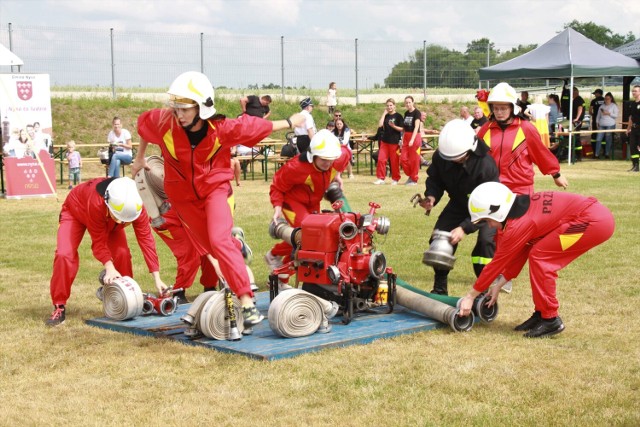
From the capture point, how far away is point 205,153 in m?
7.10

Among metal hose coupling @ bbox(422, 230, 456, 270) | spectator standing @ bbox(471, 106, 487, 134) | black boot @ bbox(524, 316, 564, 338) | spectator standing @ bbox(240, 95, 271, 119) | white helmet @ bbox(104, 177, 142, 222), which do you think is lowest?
black boot @ bbox(524, 316, 564, 338)

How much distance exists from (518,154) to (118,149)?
48.5 ft

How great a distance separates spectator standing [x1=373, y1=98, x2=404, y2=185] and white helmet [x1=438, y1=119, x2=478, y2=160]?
14.1 m

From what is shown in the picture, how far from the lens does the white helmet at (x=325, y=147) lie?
8328 millimetres

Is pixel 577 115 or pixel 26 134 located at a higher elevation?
pixel 577 115

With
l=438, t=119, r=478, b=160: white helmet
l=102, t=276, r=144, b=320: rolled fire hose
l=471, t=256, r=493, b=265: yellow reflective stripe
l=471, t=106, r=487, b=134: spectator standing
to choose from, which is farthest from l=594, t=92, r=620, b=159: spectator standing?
l=102, t=276, r=144, b=320: rolled fire hose

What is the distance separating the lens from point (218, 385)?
239 inches

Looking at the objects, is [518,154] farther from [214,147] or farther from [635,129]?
[635,129]

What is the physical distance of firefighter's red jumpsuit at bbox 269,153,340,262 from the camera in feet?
28.5

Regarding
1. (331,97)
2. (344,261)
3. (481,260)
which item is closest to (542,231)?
(344,261)

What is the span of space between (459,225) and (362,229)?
1316 mm

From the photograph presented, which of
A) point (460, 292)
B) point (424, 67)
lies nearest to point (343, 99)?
point (424, 67)

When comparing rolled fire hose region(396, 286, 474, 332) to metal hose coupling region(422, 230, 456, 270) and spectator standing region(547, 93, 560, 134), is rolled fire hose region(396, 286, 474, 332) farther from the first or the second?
spectator standing region(547, 93, 560, 134)

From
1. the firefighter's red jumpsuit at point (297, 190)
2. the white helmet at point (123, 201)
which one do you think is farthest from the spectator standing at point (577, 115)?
the white helmet at point (123, 201)
